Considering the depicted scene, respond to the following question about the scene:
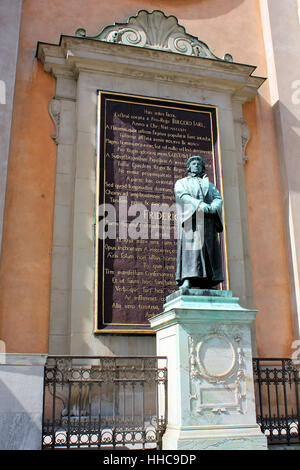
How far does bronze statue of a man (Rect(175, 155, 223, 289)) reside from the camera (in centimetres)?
658

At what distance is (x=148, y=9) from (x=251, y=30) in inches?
103

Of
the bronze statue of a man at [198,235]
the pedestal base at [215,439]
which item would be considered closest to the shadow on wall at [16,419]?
the pedestal base at [215,439]

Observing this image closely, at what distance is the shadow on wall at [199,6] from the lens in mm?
12094

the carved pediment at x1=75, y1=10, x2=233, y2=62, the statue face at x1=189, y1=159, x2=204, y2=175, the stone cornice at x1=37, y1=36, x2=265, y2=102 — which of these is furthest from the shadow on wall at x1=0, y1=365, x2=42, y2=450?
the carved pediment at x1=75, y1=10, x2=233, y2=62

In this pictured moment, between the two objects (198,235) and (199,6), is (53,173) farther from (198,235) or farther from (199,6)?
(199,6)

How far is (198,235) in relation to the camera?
670 cm

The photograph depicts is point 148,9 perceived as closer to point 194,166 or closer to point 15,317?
point 194,166

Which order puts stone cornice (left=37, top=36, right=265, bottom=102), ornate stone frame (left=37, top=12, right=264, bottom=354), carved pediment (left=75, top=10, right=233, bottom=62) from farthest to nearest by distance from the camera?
carved pediment (left=75, top=10, right=233, bottom=62) → stone cornice (left=37, top=36, right=265, bottom=102) → ornate stone frame (left=37, top=12, right=264, bottom=354)

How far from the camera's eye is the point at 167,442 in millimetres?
6031

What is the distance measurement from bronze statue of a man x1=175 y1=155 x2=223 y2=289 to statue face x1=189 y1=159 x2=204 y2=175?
153mm

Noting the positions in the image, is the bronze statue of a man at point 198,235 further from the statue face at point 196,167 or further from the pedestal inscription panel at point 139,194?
the pedestal inscription panel at point 139,194

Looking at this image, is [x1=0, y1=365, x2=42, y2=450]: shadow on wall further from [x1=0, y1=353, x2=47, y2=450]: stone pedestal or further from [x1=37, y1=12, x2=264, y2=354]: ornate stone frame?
[x1=37, y1=12, x2=264, y2=354]: ornate stone frame

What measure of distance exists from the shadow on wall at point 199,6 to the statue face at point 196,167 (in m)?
6.30

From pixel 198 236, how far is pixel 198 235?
2 centimetres
